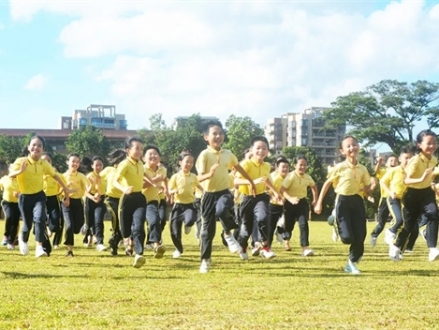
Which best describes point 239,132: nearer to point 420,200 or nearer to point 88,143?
point 88,143

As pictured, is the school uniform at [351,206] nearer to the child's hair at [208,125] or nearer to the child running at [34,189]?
the child's hair at [208,125]

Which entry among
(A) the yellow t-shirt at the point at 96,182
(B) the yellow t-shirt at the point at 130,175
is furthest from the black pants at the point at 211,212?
(A) the yellow t-shirt at the point at 96,182

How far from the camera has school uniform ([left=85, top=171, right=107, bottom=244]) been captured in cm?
1499

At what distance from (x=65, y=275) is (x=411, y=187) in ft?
17.8

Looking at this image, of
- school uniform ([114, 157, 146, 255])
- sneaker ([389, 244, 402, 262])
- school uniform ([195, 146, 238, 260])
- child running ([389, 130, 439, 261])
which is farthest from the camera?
sneaker ([389, 244, 402, 262])

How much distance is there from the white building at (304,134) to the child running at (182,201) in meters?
107

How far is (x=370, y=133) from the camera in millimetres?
68125

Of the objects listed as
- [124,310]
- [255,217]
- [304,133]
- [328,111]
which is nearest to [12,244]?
[255,217]

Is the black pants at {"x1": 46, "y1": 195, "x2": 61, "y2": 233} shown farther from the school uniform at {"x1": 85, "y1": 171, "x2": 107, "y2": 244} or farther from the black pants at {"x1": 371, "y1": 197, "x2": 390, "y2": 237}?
the black pants at {"x1": 371, "y1": 197, "x2": 390, "y2": 237}

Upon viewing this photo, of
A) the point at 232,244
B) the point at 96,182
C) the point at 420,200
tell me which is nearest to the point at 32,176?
the point at 232,244

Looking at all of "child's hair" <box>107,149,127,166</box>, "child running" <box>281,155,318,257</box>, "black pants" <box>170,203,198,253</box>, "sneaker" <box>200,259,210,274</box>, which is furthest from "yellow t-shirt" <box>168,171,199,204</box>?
"sneaker" <box>200,259,210,274</box>

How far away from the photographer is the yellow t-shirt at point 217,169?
10.1 meters

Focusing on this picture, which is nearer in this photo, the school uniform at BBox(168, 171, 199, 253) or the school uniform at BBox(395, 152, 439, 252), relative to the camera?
the school uniform at BBox(395, 152, 439, 252)

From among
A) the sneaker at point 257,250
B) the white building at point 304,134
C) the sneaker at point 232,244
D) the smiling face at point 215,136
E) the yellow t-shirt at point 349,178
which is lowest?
the sneaker at point 257,250
